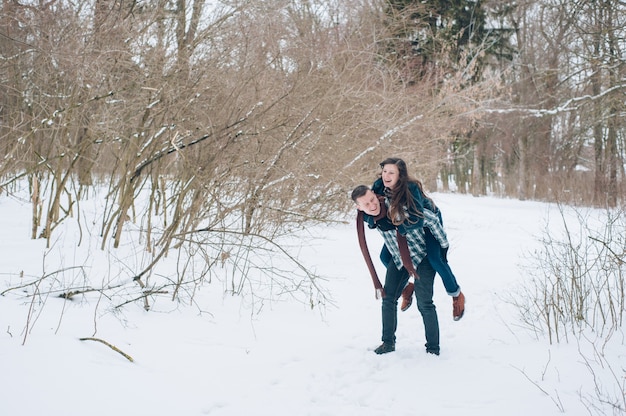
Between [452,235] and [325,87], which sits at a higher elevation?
[325,87]

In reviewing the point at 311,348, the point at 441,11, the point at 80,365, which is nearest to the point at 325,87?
the point at 311,348

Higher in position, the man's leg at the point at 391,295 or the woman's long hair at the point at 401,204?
the woman's long hair at the point at 401,204

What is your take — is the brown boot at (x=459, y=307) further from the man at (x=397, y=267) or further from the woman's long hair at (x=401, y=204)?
the woman's long hair at (x=401, y=204)

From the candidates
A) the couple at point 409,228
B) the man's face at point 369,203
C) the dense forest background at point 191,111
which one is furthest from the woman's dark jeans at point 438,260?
the dense forest background at point 191,111

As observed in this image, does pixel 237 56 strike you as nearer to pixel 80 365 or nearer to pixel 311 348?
pixel 311 348

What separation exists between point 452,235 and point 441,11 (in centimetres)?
1494

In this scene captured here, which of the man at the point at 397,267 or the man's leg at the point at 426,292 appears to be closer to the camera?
the man at the point at 397,267

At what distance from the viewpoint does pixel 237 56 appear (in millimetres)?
6754

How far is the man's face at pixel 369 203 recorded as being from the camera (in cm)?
354

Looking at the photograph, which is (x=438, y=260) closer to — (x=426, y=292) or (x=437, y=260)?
(x=437, y=260)

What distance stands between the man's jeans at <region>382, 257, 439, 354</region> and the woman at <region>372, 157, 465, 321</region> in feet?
0.42

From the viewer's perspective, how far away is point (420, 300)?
3.78 m

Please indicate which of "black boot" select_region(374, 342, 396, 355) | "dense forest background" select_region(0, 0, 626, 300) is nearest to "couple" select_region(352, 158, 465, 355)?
"black boot" select_region(374, 342, 396, 355)

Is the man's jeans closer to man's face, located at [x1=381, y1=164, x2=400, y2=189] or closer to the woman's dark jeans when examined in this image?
the woman's dark jeans
